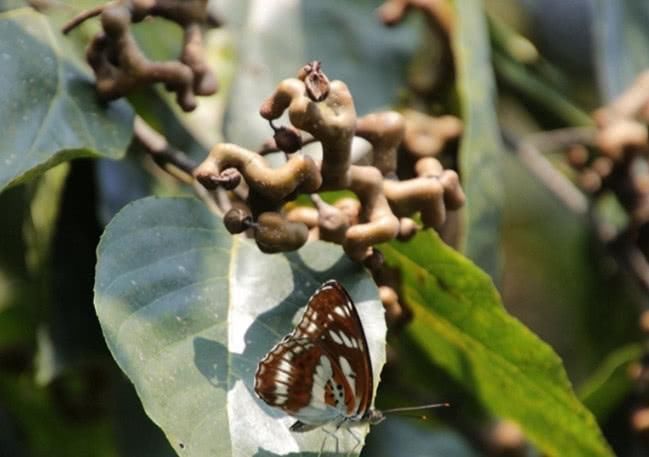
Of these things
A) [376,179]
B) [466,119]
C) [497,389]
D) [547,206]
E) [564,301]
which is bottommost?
[547,206]

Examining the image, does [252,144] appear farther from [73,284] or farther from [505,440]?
[505,440]

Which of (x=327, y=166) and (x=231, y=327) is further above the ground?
(x=327, y=166)

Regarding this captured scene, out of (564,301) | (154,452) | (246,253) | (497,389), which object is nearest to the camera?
(246,253)

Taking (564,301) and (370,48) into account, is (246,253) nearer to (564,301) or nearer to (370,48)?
(370,48)

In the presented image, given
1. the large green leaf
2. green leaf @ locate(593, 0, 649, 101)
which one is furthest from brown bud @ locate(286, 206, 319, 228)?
green leaf @ locate(593, 0, 649, 101)

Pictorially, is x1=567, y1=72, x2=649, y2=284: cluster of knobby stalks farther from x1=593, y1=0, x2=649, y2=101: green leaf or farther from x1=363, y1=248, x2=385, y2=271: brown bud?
x1=363, y1=248, x2=385, y2=271: brown bud

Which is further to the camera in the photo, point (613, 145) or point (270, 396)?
point (613, 145)

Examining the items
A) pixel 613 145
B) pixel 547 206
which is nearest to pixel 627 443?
pixel 613 145
